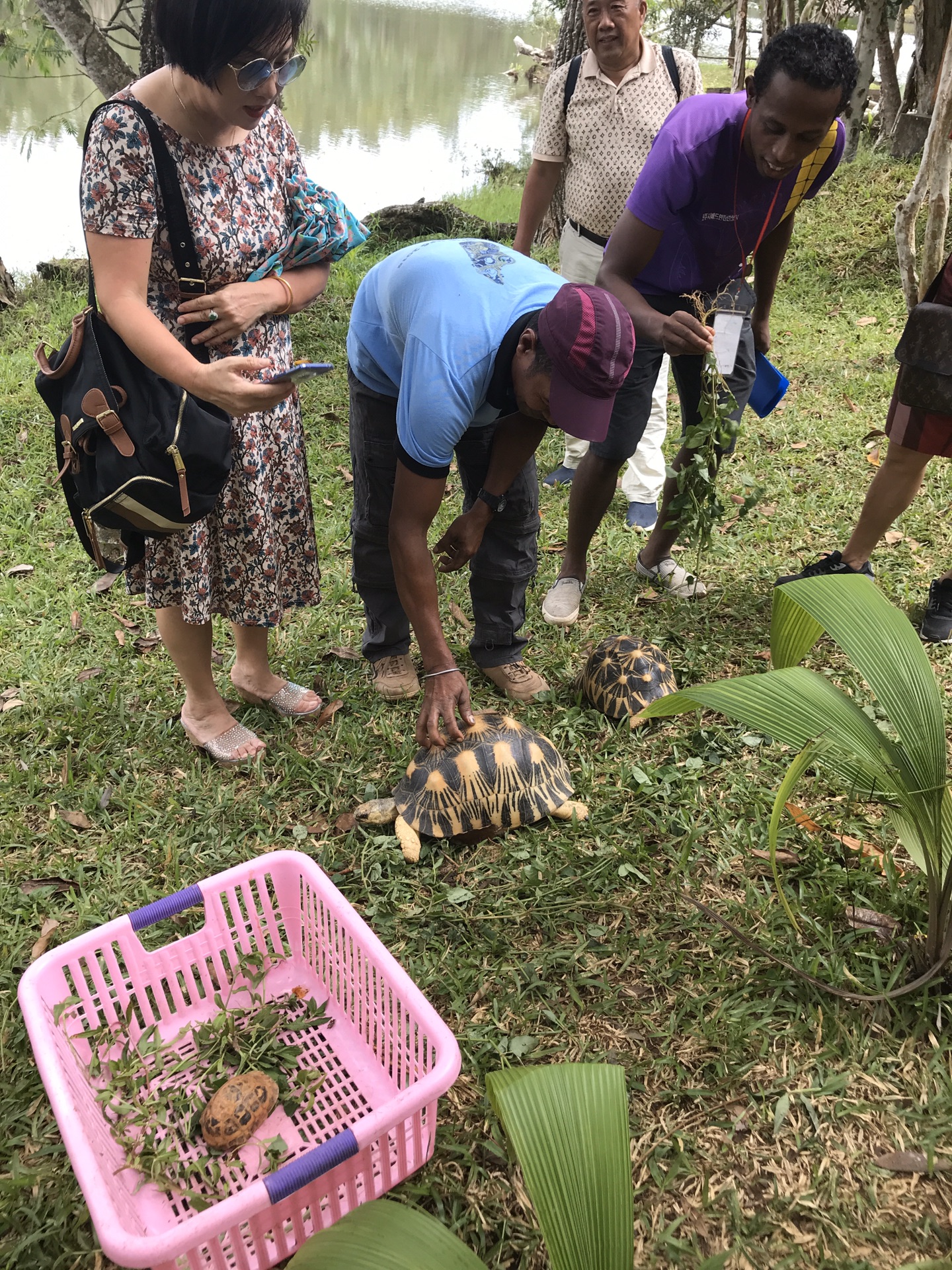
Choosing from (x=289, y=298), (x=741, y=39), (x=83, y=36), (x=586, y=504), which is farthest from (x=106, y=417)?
(x=741, y=39)

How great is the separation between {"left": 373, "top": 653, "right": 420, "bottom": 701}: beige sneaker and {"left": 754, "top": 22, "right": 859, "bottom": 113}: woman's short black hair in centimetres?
189

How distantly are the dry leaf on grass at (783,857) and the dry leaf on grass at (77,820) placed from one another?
1739mm

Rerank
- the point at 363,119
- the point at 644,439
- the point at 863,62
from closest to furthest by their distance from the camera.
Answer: the point at 644,439 < the point at 863,62 < the point at 363,119

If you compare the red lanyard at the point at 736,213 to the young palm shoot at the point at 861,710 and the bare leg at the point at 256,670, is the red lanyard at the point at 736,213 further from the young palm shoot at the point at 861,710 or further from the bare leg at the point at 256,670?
the bare leg at the point at 256,670

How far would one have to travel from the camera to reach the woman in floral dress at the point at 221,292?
1733 millimetres

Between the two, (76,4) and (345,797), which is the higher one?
(76,4)

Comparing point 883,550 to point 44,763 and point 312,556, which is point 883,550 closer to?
point 312,556

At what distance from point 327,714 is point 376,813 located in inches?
21.1

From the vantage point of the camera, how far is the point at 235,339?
6.91ft

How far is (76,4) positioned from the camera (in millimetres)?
5328

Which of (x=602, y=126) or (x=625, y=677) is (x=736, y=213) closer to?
(x=602, y=126)

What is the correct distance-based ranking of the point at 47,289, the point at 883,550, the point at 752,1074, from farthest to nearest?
the point at 47,289 → the point at 883,550 → the point at 752,1074

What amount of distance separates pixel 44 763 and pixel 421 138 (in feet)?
44.0

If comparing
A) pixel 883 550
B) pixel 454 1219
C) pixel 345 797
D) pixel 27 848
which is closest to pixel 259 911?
pixel 345 797
